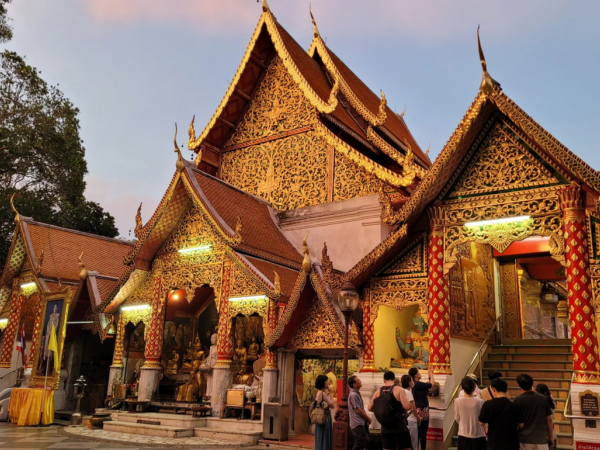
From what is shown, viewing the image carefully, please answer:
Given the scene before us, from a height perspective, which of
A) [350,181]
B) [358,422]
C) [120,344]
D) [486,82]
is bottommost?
[358,422]

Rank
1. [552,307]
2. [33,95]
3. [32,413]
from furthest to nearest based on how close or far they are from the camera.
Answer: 1. [33,95]
2. [552,307]
3. [32,413]

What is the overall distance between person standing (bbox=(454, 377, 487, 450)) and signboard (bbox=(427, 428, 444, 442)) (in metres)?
1.61

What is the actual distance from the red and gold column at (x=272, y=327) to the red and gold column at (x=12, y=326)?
809 cm

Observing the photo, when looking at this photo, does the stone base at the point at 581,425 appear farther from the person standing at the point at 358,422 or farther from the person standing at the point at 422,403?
the person standing at the point at 358,422

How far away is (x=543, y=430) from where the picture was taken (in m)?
4.49

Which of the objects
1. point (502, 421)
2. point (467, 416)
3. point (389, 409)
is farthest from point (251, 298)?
Answer: point (502, 421)

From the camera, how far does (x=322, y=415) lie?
20.9ft

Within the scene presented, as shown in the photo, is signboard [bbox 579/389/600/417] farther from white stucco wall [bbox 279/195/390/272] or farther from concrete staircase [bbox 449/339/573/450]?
white stucco wall [bbox 279/195/390/272]

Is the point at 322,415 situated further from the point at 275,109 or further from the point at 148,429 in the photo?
the point at 275,109

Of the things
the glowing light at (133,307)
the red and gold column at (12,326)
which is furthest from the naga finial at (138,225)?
the red and gold column at (12,326)

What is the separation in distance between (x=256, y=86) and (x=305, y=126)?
237 cm

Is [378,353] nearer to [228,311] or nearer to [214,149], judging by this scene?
[228,311]

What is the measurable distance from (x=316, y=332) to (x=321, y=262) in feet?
3.78

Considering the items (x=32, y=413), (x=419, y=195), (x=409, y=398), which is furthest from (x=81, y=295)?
(x=409, y=398)
